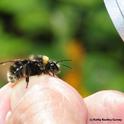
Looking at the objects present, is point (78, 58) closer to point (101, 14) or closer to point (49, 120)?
point (101, 14)

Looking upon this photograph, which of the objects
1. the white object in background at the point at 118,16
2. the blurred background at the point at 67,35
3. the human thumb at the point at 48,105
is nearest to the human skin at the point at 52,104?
the human thumb at the point at 48,105

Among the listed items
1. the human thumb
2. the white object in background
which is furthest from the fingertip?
the white object in background

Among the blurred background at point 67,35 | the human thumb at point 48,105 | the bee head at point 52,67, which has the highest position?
the blurred background at point 67,35

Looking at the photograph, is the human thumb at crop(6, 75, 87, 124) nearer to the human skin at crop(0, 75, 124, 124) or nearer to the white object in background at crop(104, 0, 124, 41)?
the human skin at crop(0, 75, 124, 124)

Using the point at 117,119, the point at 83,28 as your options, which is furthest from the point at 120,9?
the point at 83,28

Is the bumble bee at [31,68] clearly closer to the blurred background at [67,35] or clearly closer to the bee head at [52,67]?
the bee head at [52,67]

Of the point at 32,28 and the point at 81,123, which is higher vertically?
the point at 32,28
